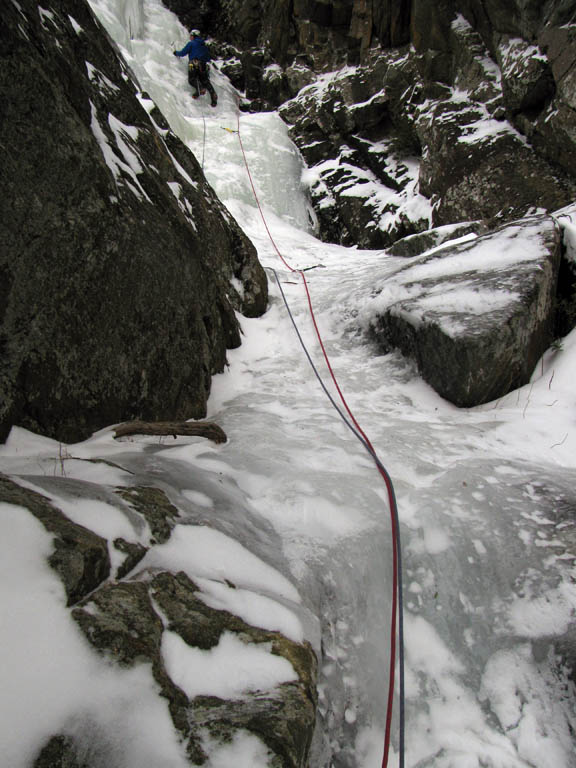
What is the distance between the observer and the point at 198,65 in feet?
37.9

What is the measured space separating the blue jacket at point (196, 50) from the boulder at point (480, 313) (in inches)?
454

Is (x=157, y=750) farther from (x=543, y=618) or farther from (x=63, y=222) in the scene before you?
(x=63, y=222)

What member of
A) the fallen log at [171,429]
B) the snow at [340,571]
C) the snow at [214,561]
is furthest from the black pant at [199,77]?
the snow at [214,561]

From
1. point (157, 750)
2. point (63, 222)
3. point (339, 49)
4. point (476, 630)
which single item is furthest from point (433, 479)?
point (339, 49)

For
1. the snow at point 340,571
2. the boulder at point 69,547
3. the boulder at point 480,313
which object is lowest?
the snow at point 340,571

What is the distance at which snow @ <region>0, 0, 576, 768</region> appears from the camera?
33.2 inches

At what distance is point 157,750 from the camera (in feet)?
2.63

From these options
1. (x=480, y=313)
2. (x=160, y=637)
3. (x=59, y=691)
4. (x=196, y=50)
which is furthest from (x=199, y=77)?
(x=59, y=691)

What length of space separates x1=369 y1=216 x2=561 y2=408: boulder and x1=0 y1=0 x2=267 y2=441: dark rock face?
1795 mm

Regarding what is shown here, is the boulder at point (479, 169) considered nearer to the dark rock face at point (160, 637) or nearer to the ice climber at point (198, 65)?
the ice climber at point (198, 65)

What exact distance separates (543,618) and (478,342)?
6.43 feet

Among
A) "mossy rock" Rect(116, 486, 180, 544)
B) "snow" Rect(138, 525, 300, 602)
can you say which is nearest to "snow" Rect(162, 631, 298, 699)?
"snow" Rect(138, 525, 300, 602)

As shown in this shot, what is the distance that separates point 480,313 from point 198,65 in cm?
1272

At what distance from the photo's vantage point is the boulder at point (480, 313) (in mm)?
3018
